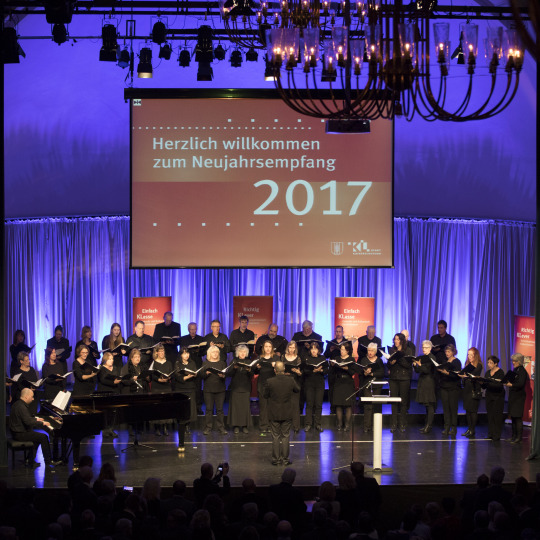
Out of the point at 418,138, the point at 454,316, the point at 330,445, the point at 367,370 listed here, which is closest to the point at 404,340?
the point at 367,370

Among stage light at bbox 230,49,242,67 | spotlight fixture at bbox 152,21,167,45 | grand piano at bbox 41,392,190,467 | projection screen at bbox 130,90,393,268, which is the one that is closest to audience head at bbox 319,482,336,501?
grand piano at bbox 41,392,190,467

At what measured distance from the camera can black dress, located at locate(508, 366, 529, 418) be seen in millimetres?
12881

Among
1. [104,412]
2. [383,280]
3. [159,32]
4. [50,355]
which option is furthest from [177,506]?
[383,280]

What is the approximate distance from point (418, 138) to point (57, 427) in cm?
930

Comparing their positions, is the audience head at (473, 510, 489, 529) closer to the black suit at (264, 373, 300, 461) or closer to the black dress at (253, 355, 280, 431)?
the black suit at (264, 373, 300, 461)

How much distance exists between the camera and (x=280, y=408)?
1151 centimetres

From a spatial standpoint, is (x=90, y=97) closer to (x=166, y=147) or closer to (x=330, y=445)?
(x=166, y=147)

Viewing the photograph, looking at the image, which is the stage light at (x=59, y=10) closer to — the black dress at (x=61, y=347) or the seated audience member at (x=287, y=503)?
the black dress at (x=61, y=347)

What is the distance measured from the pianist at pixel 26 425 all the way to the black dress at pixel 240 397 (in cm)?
306

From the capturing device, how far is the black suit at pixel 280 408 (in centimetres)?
1148

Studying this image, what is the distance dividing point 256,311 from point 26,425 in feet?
17.7

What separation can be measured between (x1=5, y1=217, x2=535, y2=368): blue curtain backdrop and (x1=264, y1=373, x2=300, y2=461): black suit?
20.1ft

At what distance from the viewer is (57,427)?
11.7 metres

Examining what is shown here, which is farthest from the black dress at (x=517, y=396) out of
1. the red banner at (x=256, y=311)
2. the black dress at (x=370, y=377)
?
the red banner at (x=256, y=311)
